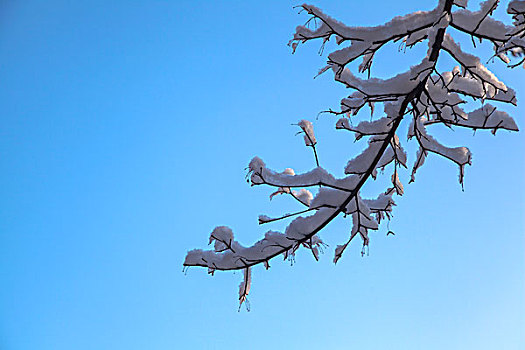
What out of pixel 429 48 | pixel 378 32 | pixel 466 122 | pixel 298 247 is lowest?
pixel 298 247

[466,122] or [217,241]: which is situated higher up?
[466,122]

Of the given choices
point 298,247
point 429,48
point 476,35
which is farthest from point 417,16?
point 298,247

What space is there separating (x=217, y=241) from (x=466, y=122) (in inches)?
62.9

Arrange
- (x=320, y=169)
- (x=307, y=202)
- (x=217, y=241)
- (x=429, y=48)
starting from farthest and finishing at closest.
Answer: (x=307, y=202) → (x=217, y=241) → (x=320, y=169) → (x=429, y=48)

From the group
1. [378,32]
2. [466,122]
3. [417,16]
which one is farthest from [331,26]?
[466,122]

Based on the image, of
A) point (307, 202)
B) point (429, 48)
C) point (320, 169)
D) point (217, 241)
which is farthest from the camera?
point (307, 202)

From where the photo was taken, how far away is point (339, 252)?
2.75m

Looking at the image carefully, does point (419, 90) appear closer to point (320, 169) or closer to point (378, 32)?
point (378, 32)

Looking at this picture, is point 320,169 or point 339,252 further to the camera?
point 339,252

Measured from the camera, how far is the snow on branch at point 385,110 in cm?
219

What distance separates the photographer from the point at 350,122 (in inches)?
97.3

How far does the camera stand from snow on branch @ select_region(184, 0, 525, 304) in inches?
86.2

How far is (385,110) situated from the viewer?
229cm

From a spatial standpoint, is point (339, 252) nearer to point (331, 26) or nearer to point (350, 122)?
point (350, 122)
